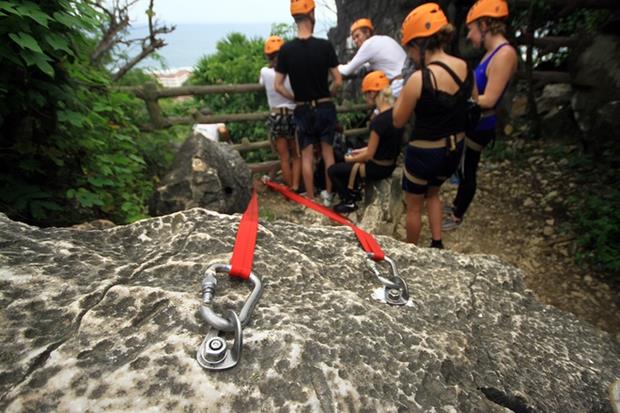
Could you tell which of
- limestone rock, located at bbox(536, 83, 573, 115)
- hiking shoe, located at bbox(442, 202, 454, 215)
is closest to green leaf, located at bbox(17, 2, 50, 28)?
hiking shoe, located at bbox(442, 202, 454, 215)

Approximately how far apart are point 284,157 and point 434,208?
2.29 metres

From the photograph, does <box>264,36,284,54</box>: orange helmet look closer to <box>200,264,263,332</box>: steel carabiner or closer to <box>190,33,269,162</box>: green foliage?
<box>190,33,269,162</box>: green foliage

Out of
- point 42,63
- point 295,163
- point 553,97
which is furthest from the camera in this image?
point 553,97

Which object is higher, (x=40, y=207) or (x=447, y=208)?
(x=40, y=207)

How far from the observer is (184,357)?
777mm

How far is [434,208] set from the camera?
10.4ft

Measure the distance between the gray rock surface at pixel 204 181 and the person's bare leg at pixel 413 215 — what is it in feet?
5.45

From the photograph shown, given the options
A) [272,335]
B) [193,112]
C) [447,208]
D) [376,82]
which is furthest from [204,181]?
[447,208]

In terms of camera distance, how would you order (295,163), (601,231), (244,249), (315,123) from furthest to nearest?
(295,163)
(315,123)
(601,231)
(244,249)

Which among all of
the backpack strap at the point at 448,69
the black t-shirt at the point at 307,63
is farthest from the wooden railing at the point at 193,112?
the backpack strap at the point at 448,69

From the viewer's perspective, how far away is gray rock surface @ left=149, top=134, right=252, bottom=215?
3.12 m

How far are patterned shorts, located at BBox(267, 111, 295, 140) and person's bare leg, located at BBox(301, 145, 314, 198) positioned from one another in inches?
13.7

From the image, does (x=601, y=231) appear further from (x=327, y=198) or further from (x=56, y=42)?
(x=56, y=42)

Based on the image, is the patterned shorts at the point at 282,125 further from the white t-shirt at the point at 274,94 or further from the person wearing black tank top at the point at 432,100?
the person wearing black tank top at the point at 432,100
